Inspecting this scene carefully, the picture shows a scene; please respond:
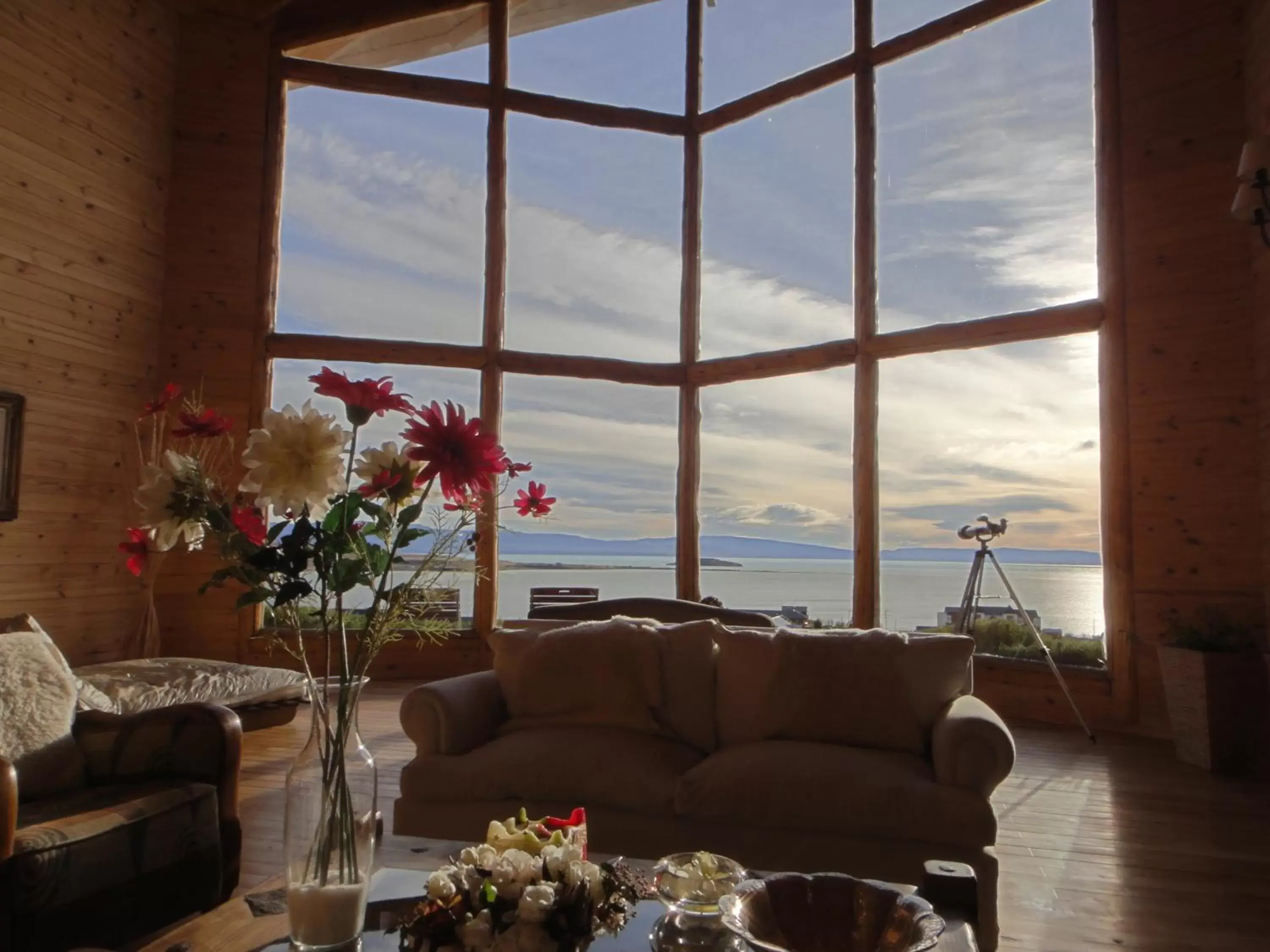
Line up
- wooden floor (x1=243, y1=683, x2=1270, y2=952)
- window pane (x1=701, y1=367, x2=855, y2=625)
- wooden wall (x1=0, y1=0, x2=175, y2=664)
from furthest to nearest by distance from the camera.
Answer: window pane (x1=701, y1=367, x2=855, y2=625)
wooden wall (x1=0, y1=0, x2=175, y2=664)
wooden floor (x1=243, y1=683, x2=1270, y2=952)

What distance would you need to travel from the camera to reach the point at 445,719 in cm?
282

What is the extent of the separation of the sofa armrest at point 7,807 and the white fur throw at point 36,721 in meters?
0.39

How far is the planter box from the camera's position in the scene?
14.4 feet

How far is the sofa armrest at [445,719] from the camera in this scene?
9.27 feet

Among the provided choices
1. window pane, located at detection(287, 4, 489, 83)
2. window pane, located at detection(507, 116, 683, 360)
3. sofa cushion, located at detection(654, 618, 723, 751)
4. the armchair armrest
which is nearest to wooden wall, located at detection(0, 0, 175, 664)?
window pane, located at detection(287, 4, 489, 83)

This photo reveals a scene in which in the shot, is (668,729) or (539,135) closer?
(668,729)

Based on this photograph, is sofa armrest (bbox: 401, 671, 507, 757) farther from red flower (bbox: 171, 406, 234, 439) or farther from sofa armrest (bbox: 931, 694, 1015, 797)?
red flower (bbox: 171, 406, 234, 439)

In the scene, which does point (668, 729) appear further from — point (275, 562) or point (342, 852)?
point (275, 562)

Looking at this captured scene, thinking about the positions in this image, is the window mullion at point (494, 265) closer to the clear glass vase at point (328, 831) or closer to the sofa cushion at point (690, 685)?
the sofa cushion at point (690, 685)

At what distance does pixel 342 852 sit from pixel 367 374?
6111mm

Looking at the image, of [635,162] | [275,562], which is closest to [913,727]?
[275,562]

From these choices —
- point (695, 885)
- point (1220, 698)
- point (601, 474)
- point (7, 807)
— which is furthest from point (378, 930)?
point (601, 474)

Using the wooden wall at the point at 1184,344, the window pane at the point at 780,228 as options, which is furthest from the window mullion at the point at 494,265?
the wooden wall at the point at 1184,344

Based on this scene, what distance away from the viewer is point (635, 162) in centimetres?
764
